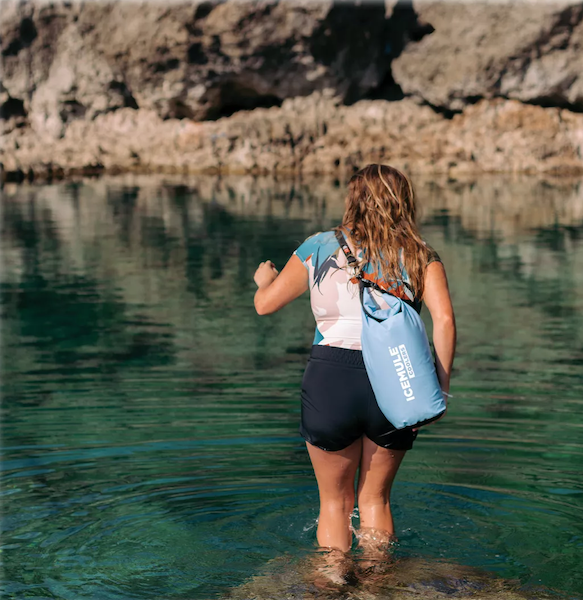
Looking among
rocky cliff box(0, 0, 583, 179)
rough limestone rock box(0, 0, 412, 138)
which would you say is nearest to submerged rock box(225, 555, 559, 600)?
rocky cliff box(0, 0, 583, 179)

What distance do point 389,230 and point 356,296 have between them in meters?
0.27

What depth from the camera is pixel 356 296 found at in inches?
129

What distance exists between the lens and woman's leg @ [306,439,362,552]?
352 centimetres

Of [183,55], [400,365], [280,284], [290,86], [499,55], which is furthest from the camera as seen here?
[290,86]

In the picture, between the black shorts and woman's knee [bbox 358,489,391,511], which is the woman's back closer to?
the black shorts

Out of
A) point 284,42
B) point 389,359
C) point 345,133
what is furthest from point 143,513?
point 284,42

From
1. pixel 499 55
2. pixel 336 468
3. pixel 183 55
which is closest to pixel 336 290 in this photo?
pixel 336 468

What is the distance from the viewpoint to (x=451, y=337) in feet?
10.9

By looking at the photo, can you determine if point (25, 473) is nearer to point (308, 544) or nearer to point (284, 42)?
point (308, 544)

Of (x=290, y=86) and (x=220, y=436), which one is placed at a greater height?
(x=290, y=86)

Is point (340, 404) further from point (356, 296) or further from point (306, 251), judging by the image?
point (306, 251)

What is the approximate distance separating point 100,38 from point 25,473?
44.3m

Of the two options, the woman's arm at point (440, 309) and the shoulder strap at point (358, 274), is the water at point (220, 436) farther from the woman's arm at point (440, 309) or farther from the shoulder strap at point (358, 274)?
the shoulder strap at point (358, 274)

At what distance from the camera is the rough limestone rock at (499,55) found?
38.5 meters
